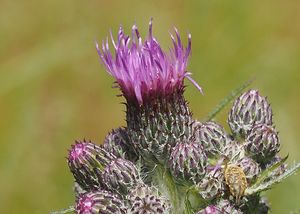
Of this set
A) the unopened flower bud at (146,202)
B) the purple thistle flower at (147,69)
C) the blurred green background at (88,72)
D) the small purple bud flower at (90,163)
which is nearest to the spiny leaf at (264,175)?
the unopened flower bud at (146,202)

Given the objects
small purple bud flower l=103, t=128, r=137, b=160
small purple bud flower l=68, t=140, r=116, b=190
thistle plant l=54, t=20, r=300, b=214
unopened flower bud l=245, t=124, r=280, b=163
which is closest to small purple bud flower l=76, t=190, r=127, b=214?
thistle plant l=54, t=20, r=300, b=214

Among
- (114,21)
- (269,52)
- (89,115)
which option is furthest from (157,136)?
(114,21)

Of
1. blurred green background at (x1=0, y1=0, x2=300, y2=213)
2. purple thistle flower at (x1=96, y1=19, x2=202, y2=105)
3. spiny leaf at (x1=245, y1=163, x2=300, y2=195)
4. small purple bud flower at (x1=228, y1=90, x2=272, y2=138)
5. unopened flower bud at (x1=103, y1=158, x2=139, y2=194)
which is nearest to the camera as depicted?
spiny leaf at (x1=245, y1=163, x2=300, y2=195)

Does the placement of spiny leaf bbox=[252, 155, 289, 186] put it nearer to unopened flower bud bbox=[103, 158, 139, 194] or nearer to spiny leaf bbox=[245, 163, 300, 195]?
spiny leaf bbox=[245, 163, 300, 195]

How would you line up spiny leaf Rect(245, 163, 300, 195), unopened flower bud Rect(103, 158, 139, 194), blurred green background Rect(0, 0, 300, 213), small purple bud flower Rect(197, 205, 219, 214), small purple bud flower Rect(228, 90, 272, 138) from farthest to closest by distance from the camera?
blurred green background Rect(0, 0, 300, 213) → small purple bud flower Rect(228, 90, 272, 138) → unopened flower bud Rect(103, 158, 139, 194) → spiny leaf Rect(245, 163, 300, 195) → small purple bud flower Rect(197, 205, 219, 214)

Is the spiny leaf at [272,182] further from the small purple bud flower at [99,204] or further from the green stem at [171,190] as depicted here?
the small purple bud flower at [99,204]

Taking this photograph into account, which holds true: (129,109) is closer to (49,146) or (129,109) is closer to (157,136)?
(157,136)

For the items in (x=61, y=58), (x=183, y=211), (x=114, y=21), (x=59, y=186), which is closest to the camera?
(x=183, y=211)

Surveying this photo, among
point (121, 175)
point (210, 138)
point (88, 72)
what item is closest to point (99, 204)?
point (121, 175)
